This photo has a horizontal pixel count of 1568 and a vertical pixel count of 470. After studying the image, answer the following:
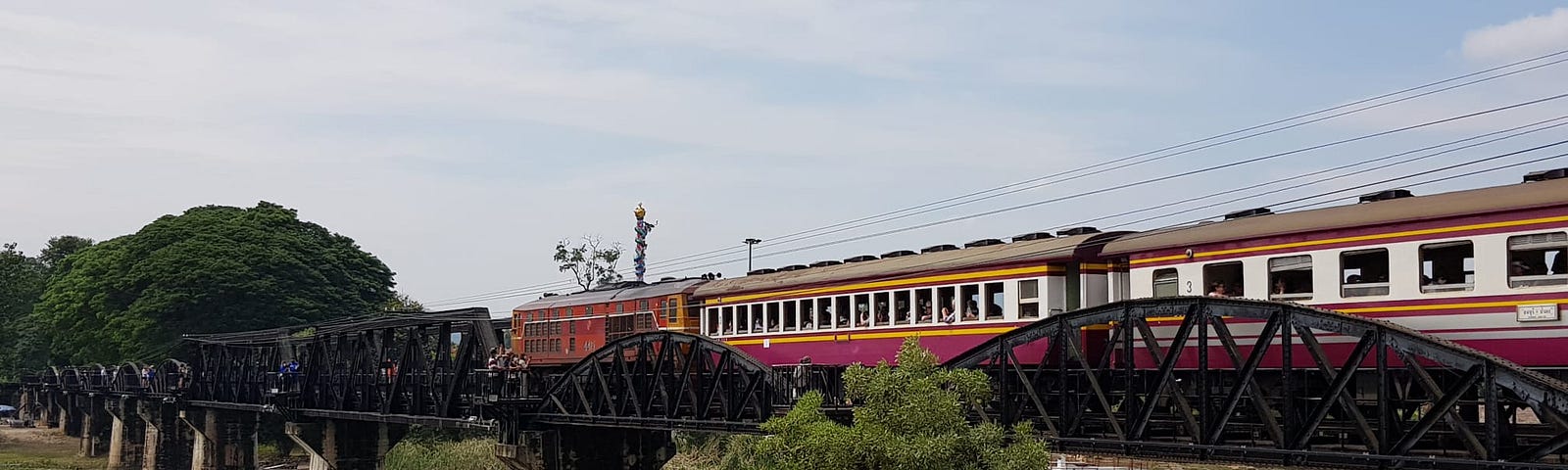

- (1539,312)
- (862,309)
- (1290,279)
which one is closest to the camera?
(1539,312)

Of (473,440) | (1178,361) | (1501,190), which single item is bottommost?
(473,440)

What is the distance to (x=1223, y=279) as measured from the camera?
84.2 feet

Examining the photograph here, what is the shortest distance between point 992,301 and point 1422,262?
1009 centimetres

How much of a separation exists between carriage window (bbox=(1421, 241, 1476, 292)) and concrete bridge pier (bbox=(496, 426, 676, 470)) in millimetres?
28694

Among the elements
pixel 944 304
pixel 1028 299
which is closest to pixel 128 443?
pixel 944 304

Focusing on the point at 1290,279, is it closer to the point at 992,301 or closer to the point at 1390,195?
the point at 1390,195

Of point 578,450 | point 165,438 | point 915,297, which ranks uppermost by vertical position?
point 915,297

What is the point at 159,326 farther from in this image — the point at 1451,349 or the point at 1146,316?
the point at 1451,349

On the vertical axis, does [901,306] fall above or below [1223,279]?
below

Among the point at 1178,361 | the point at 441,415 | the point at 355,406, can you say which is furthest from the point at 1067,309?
the point at 355,406

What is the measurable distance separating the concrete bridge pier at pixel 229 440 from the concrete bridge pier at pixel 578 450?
121 feet

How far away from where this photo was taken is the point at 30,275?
134 meters

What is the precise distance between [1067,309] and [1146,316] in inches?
173

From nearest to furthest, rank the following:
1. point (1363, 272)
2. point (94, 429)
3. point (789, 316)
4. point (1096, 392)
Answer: point (1363, 272)
point (1096, 392)
point (789, 316)
point (94, 429)
